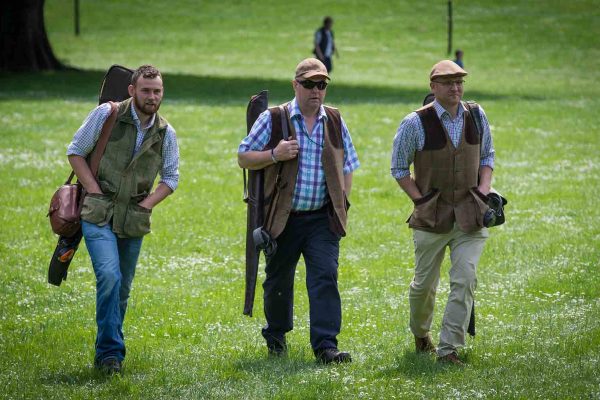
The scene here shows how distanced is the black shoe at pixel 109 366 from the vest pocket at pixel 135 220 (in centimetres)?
96

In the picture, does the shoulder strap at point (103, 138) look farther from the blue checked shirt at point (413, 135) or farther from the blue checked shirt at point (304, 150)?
the blue checked shirt at point (413, 135)

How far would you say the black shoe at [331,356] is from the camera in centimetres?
827

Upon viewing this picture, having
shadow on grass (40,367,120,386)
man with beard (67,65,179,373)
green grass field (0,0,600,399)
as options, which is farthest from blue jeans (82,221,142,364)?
green grass field (0,0,600,399)

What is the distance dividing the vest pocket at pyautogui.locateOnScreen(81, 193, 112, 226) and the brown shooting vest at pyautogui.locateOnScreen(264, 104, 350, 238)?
1.22 meters

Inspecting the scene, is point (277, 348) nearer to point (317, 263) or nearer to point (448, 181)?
point (317, 263)

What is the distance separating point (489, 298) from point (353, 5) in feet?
180

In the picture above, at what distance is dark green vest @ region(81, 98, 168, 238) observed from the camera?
8156 millimetres

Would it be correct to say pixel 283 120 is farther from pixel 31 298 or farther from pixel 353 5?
pixel 353 5

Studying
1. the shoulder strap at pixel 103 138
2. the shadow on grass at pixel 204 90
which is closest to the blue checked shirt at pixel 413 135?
the shoulder strap at pixel 103 138

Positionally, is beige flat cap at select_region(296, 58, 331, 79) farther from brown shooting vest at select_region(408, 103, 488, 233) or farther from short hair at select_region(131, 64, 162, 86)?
short hair at select_region(131, 64, 162, 86)

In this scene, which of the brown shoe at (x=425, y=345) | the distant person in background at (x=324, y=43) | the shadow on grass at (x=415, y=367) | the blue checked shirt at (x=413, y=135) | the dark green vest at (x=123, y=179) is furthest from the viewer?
the distant person in background at (x=324, y=43)

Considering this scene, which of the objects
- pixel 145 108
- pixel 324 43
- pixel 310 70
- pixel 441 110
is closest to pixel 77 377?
pixel 145 108

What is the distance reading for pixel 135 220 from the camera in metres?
8.22

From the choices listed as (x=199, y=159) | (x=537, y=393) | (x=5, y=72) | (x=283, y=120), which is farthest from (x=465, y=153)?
(x=5, y=72)
